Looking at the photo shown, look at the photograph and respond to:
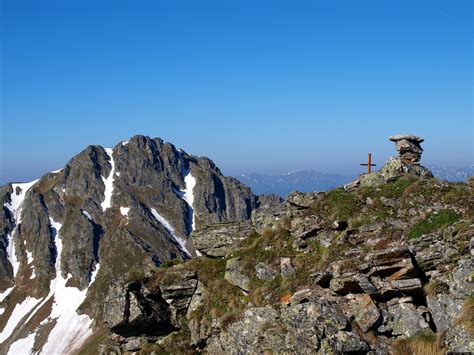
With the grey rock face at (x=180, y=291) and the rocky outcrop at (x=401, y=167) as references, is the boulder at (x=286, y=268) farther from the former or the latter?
the rocky outcrop at (x=401, y=167)

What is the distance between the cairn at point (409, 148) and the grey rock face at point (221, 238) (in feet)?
45.7

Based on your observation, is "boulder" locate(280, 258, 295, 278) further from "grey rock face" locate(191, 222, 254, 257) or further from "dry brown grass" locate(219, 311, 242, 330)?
"grey rock face" locate(191, 222, 254, 257)

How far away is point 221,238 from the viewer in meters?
34.2

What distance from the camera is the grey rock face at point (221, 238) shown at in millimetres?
33500

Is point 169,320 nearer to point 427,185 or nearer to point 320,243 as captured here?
point 320,243

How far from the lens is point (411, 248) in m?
24.7

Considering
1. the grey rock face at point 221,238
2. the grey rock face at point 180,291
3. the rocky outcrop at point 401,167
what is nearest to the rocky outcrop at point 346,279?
the grey rock face at point 221,238

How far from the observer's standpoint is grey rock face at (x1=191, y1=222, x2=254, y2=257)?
110 ft

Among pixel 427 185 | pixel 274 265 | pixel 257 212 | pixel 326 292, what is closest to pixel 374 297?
pixel 326 292

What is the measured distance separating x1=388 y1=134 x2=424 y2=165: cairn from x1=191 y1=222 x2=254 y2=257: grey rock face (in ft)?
45.7

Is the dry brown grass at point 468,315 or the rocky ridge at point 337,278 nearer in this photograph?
the dry brown grass at point 468,315

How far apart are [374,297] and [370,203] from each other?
30.5 feet

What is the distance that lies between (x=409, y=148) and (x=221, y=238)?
1714 centimetres

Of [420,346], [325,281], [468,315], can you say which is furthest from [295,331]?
[468,315]
